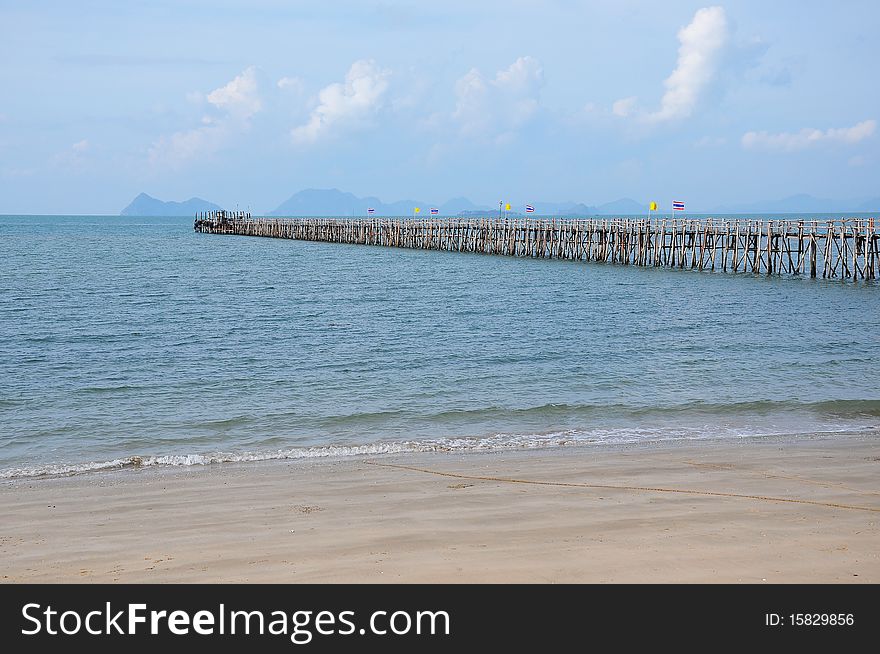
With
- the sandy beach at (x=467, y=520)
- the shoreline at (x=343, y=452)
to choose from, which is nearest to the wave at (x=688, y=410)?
the shoreline at (x=343, y=452)

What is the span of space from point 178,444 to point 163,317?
14221 mm

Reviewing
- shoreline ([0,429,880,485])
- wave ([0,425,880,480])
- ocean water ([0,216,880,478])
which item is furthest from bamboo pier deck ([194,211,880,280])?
shoreline ([0,429,880,485])

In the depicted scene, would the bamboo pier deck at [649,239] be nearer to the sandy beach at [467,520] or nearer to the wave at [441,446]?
the wave at [441,446]

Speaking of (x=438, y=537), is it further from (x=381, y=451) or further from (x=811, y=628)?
(x=381, y=451)

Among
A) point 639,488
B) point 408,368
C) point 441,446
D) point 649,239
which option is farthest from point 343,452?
point 649,239

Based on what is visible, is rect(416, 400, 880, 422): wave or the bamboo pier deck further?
the bamboo pier deck

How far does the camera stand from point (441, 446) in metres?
10.3

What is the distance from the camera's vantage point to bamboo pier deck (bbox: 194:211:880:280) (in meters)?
37.2

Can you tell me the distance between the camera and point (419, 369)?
52.3 ft

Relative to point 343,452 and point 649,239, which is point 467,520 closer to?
point 343,452

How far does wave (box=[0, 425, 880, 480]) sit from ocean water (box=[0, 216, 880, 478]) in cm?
5

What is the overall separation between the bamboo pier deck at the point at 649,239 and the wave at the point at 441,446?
25605 mm

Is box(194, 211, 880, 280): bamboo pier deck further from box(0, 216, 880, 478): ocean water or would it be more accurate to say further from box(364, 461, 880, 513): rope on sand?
box(364, 461, 880, 513): rope on sand

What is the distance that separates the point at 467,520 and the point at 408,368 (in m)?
9.44
